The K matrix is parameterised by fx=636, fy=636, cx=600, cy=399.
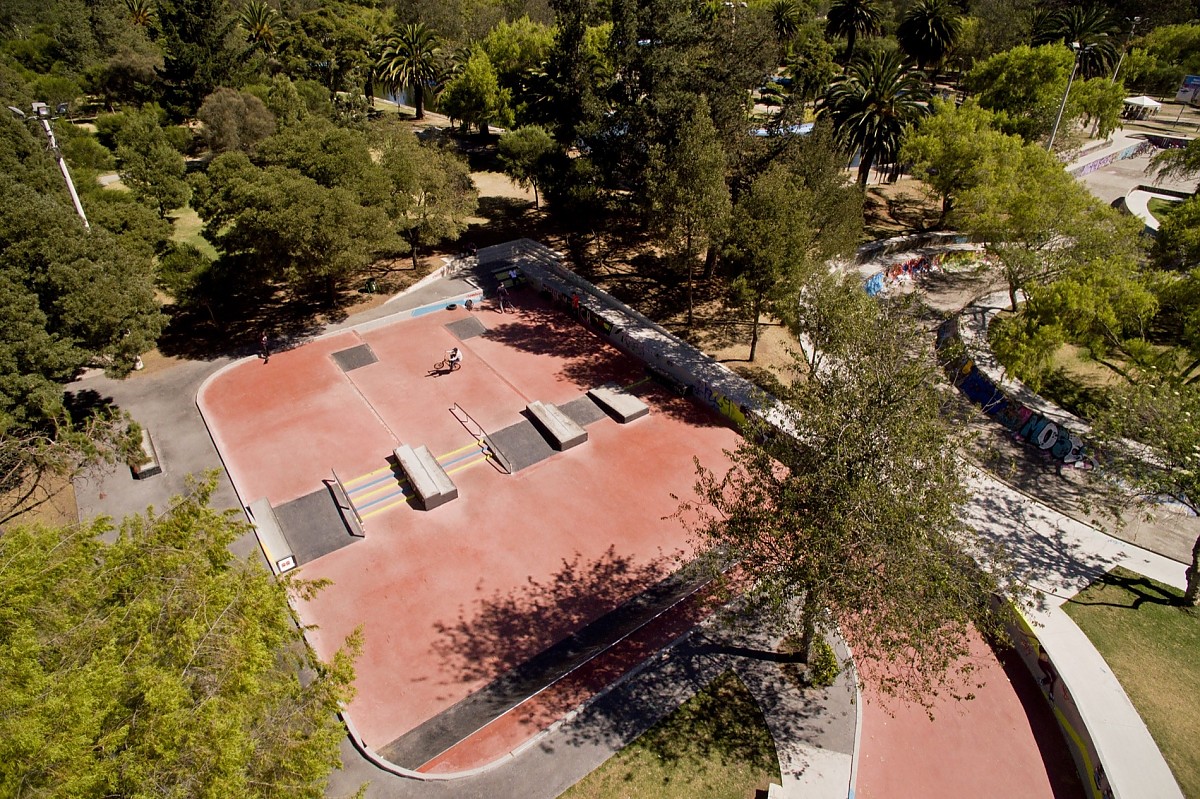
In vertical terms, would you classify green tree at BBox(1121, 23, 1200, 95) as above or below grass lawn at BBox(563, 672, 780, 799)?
above

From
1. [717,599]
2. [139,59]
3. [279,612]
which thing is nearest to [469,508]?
[717,599]

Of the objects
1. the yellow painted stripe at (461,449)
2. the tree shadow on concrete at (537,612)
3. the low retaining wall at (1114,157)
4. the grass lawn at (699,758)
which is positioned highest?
the low retaining wall at (1114,157)

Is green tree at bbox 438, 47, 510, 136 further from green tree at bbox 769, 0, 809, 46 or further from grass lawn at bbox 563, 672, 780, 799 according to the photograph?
grass lawn at bbox 563, 672, 780, 799

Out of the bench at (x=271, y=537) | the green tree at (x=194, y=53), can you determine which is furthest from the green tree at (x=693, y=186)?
the green tree at (x=194, y=53)

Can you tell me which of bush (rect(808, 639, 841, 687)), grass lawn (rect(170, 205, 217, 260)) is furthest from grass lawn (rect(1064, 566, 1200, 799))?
grass lawn (rect(170, 205, 217, 260))

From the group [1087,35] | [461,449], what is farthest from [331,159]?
[1087,35]

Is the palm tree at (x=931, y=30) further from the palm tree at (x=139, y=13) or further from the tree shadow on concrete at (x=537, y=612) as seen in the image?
the palm tree at (x=139, y=13)

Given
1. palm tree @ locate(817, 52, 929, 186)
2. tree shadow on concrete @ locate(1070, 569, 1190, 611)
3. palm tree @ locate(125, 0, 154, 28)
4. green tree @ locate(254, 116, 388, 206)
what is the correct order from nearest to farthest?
tree shadow on concrete @ locate(1070, 569, 1190, 611) → green tree @ locate(254, 116, 388, 206) → palm tree @ locate(817, 52, 929, 186) → palm tree @ locate(125, 0, 154, 28)
